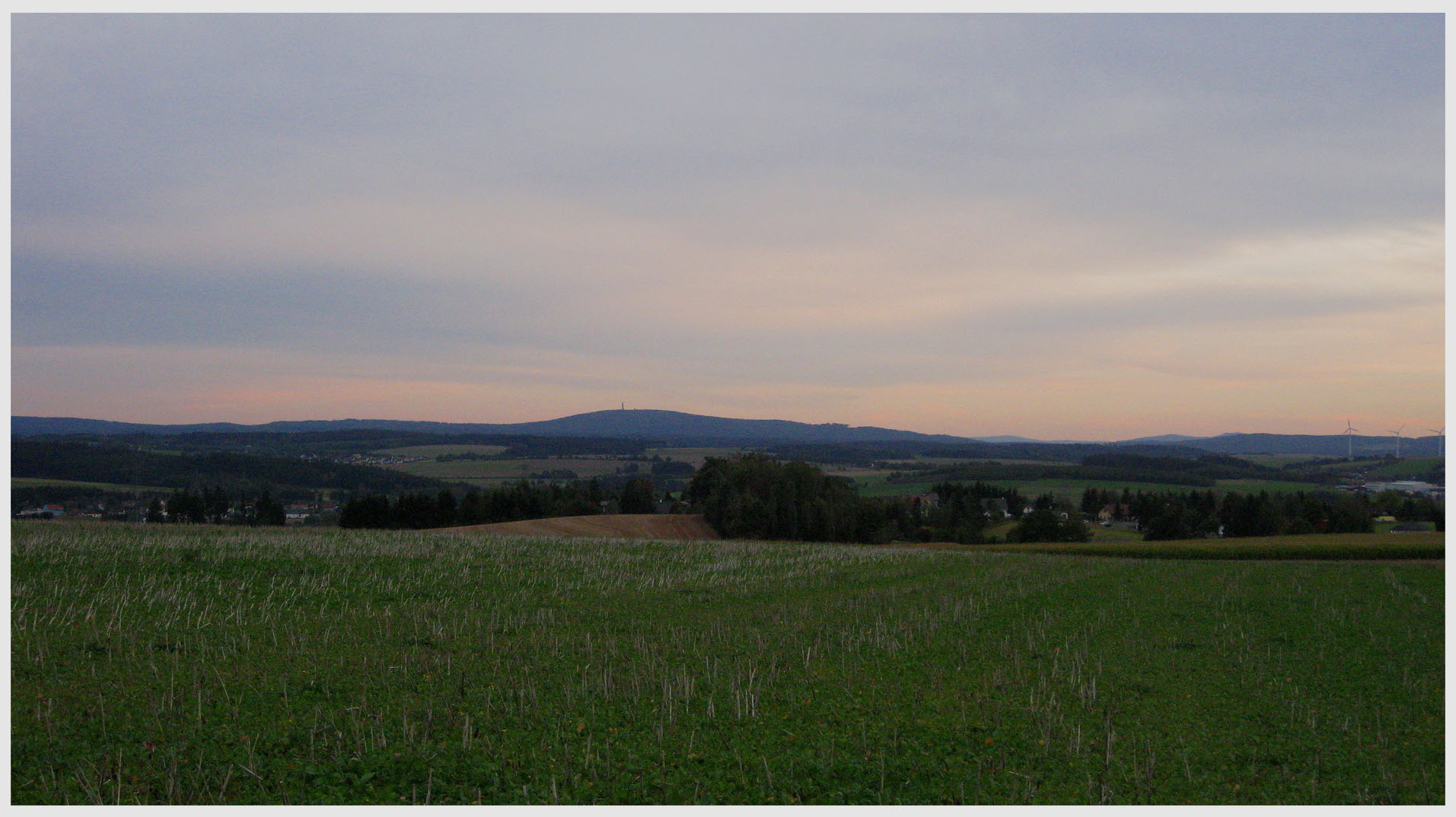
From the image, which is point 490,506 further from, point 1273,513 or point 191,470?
point 1273,513

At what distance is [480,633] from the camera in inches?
542

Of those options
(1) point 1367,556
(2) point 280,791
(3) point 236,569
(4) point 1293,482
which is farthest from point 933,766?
(4) point 1293,482

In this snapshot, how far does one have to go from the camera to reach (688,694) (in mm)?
9945

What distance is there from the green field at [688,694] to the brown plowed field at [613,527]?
31.3 m

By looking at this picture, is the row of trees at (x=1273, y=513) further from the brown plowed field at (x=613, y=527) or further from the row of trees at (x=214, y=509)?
the row of trees at (x=214, y=509)

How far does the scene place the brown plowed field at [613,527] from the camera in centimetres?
5334

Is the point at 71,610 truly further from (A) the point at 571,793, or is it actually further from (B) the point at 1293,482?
(B) the point at 1293,482

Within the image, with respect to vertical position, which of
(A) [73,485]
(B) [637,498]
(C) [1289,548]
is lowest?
(B) [637,498]

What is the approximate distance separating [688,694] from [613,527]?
50402mm

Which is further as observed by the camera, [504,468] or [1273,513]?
[504,468]

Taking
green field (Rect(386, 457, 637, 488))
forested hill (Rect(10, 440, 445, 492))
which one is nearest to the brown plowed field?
forested hill (Rect(10, 440, 445, 492))

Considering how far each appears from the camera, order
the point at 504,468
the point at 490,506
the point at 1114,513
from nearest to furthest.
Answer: the point at 490,506 → the point at 1114,513 → the point at 504,468

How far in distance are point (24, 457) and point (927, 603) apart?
3441 inches

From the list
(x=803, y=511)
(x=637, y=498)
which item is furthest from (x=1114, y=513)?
(x=637, y=498)
